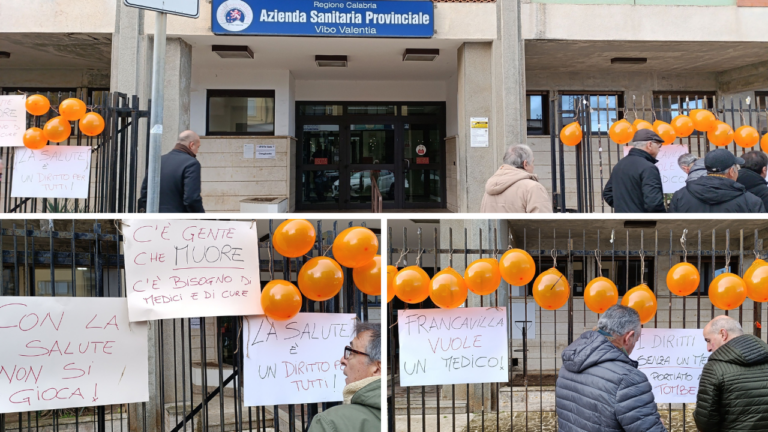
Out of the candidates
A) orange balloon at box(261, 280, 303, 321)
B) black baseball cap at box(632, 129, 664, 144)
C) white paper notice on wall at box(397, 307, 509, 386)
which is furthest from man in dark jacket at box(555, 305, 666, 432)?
black baseball cap at box(632, 129, 664, 144)

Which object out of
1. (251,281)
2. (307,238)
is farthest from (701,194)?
(251,281)

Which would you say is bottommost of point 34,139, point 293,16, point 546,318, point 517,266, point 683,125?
point 546,318

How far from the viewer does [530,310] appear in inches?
427

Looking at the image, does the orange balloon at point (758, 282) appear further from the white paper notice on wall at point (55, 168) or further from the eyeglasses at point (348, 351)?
the white paper notice on wall at point (55, 168)

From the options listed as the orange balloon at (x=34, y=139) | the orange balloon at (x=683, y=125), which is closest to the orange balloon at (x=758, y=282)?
the orange balloon at (x=683, y=125)

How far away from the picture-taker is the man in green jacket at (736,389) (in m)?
3.66

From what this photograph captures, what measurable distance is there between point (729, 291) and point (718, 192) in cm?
107

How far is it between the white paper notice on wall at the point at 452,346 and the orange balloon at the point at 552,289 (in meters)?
0.42

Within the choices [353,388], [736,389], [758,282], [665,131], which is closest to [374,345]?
[353,388]

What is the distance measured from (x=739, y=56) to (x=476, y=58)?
4965 millimetres

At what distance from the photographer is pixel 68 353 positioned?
10.3 ft

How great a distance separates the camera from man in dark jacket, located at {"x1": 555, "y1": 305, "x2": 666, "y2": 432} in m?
3.09

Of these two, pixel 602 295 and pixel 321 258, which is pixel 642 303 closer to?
pixel 602 295

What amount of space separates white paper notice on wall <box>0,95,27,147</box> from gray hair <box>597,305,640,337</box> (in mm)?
6558
